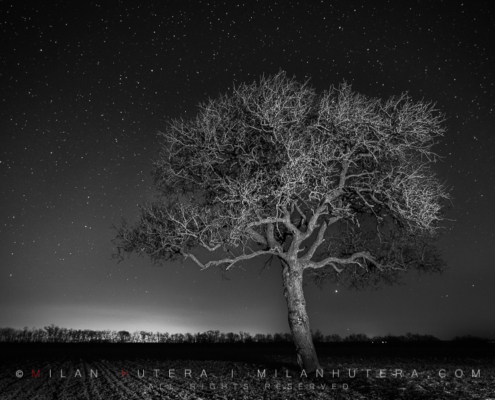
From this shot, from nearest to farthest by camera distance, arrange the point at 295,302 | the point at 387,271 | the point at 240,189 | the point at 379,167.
→ the point at 240,189, the point at 295,302, the point at 379,167, the point at 387,271

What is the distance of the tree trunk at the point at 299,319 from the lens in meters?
14.1

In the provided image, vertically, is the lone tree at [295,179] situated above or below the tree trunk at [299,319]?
above

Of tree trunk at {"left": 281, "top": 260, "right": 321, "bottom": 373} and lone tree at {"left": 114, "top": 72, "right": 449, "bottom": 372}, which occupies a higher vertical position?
lone tree at {"left": 114, "top": 72, "right": 449, "bottom": 372}

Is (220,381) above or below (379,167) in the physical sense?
below

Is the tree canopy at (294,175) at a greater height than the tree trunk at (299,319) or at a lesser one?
greater

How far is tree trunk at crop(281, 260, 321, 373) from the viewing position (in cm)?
1414

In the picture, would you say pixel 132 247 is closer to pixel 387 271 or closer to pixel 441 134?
pixel 387 271

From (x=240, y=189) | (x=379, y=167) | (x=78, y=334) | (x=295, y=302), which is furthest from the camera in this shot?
(x=78, y=334)

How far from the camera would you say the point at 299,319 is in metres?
14.4

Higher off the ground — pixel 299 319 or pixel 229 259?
pixel 229 259

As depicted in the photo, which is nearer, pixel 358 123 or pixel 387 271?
pixel 358 123

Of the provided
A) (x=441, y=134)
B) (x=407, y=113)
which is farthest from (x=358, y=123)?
(x=441, y=134)

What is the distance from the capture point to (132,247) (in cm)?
1634

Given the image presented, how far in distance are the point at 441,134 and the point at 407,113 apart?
1.71 m
